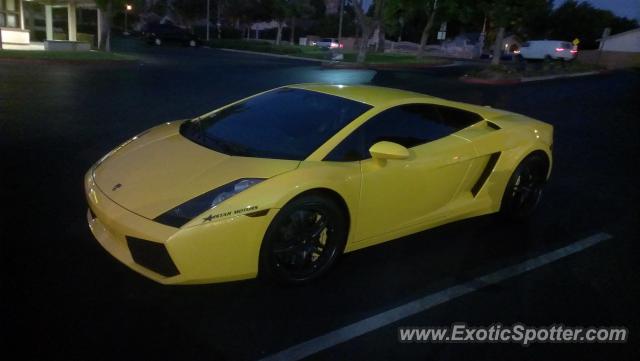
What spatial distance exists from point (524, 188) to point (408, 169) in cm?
171

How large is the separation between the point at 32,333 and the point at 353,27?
247ft

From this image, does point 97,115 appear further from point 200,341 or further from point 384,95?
point 200,341

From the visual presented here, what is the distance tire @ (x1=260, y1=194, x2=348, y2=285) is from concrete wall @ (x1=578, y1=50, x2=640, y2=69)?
41.2 m

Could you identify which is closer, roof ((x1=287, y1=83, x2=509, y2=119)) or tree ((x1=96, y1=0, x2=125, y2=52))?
roof ((x1=287, y1=83, x2=509, y2=119))

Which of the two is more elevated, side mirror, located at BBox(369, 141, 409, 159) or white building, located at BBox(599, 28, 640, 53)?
white building, located at BBox(599, 28, 640, 53)

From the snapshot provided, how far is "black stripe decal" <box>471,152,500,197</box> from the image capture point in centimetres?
434

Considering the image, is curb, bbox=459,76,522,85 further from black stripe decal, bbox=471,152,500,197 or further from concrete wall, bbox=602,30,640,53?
concrete wall, bbox=602,30,640,53

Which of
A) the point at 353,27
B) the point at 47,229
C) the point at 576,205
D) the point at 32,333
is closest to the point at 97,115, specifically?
the point at 47,229

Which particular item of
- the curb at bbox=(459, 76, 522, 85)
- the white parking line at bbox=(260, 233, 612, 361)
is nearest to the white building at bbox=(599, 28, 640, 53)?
the curb at bbox=(459, 76, 522, 85)

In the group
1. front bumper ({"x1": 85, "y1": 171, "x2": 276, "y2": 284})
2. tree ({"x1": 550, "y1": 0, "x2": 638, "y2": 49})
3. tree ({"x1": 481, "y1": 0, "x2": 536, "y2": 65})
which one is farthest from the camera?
tree ({"x1": 550, "y1": 0, "x2": 638, "y2": 49})

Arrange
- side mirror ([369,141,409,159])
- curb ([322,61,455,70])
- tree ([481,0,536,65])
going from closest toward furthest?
1. side mirror ([369,141,409,159])
2. tree ([481,0,536,65])
3. curb ([322,61,455,70])

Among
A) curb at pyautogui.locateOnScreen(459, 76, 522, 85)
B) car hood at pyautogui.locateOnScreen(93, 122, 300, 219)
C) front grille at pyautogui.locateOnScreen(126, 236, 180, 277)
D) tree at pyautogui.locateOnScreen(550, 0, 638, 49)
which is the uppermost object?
tree at pyautogui.locateOnScreen(550, 0, 638, 49)

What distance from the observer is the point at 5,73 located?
1448 centimetres

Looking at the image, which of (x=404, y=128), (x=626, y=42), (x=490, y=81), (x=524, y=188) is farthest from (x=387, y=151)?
(x=626, y=42)
